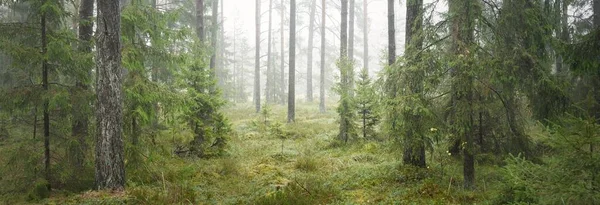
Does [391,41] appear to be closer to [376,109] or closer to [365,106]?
[365,106]

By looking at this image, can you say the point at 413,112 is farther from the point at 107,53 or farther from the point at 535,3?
the point at 107,53

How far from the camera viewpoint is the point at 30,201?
266 inches

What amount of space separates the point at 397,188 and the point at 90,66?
24.0 feet

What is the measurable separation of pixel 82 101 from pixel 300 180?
16.4 ft

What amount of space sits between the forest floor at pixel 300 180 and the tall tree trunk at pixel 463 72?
121 cm

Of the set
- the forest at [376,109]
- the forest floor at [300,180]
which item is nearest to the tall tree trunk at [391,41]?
the forest floor at [300,180]

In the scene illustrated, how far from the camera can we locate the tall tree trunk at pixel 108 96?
7.07 metres

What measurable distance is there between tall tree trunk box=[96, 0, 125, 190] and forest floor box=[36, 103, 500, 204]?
0.49 meters

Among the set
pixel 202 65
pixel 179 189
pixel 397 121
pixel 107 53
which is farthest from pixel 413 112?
pixel 202 65

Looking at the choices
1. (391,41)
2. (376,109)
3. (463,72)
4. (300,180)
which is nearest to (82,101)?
(300,180)

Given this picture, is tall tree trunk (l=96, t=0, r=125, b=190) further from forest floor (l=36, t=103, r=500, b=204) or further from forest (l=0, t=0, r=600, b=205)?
forest floor (l=36, t=103, r=500, b=204)

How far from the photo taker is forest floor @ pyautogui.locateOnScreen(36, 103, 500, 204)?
22.3 ft

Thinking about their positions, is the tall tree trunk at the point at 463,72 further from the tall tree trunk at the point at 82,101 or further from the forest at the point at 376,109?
the tall tree trunk at the point at 82,101

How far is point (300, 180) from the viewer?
786 cm
